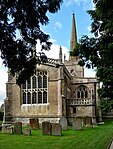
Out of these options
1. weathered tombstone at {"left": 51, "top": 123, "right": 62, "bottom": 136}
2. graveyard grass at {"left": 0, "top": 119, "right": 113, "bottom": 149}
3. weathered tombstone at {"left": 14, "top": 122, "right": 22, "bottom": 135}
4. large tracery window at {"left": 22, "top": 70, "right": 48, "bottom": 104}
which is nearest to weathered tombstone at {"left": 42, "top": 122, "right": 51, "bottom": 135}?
weathered tombstone at {"left": 51, "top": 123, "right": 62, "bottom": 136}

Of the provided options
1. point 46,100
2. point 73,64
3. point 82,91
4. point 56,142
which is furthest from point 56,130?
point 73,64

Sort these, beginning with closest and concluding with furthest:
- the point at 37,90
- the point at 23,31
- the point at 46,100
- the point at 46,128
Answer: the point at 23,31
the point at 46,128
the point at 46,100
the point at 37,90

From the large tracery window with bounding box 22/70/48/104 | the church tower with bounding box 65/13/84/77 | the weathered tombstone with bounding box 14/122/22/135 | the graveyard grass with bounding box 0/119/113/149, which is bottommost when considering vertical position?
the graveyard grass with bounding box 0/119/113/149

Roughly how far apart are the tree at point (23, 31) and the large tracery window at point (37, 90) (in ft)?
90.4

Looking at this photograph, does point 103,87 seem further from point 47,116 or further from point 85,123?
point 47,116

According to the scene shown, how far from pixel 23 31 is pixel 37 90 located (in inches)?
1130

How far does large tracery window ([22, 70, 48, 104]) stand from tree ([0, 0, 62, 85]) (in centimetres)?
2756

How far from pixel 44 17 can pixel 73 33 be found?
60.8 m

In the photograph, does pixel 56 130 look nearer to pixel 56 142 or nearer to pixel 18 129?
pixel 18 129

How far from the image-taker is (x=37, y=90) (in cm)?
3925

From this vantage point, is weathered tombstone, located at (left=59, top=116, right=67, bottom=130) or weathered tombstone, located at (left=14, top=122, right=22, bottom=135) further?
weathered tombstone, located at (left=59, top=116, right=67, bottom=130)

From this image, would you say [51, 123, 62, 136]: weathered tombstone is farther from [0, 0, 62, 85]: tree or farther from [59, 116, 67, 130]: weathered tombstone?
[0, 0, 62, 85]: tree

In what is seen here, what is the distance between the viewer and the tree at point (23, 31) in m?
10.1

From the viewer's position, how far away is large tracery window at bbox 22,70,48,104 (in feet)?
128
